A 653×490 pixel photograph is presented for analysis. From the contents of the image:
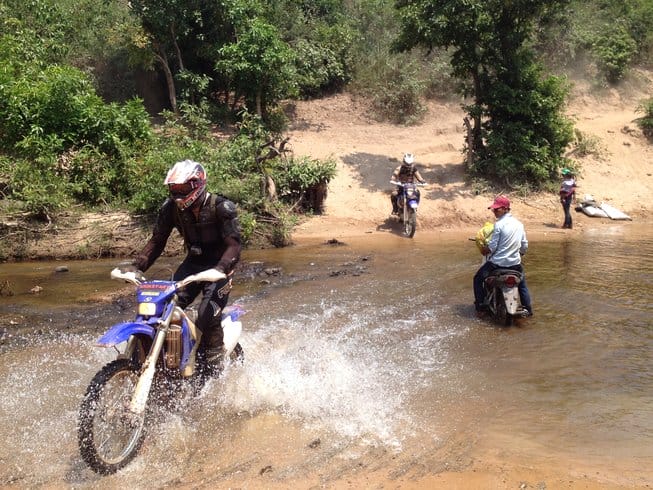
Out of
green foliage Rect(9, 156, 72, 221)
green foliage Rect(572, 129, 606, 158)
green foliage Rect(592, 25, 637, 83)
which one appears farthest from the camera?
green foliage Rect(592, 25, 637, 83)

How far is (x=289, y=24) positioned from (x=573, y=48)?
479 inches

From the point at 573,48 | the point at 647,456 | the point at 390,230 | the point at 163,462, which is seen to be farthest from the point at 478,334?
the point at 573,48

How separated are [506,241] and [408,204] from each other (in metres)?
6.38

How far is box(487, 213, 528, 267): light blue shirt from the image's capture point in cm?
736

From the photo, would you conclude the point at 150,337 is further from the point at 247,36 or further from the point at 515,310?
the point at 247,36

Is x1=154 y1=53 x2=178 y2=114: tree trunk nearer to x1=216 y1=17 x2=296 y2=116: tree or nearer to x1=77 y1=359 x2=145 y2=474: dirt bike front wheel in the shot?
x1=216 y1=17 x2=296 y2=116: tree

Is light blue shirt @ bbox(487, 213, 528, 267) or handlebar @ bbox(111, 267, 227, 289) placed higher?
handlebar @ bbox(111, 267, 227, 289)

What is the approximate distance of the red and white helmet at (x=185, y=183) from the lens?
4391 millimetres

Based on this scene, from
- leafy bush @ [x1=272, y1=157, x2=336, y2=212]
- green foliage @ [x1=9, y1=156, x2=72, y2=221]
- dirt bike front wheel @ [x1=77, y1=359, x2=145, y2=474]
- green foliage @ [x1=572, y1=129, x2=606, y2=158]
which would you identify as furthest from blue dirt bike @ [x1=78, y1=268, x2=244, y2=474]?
green foliage @ [x1=572, y1=129, x2=606, y2=158]

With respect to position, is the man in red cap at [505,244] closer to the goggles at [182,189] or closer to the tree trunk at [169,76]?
the goggles at [182,189]

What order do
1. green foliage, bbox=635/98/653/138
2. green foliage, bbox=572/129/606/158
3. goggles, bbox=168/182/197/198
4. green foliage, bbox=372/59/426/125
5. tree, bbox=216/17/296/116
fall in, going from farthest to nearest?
1. green foliage, bbox=372/59/426/125
2. green foliage, bbox=635/98/653/138
3. green foliage, bbox=572/129/606/158
4. tree, bbox=216/17/296/116
5. goggles, bbox=168/182/197/198

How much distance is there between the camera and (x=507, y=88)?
16.5 meters

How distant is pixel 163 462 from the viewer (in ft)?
13.4

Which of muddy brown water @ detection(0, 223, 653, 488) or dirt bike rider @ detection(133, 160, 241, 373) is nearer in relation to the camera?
muddy brown water @ detection(0, 223, 653, 488)
